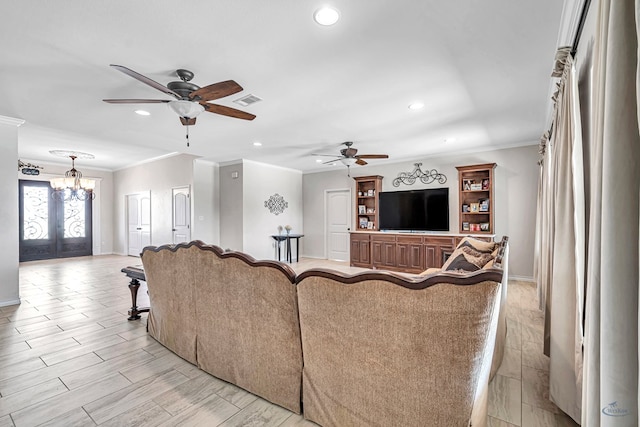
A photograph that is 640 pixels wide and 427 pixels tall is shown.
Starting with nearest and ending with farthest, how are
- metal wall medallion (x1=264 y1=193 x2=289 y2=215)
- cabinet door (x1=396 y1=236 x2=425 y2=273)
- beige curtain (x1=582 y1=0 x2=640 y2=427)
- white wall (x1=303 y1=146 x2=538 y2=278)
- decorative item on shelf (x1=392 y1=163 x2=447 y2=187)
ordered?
beige curtain (x1=582 y1=0 x2=640 y2=427) < white wall (x1=303 y1=146 x2=538 y2=278) < cabinet door (x1=396 y1=236 x2=425 y2=273) < decorative item on shelf (x1=392 y1=163 x2=447 y2=187) < metal wall medallion (x1=264 y1=193 x2=289 y2=215)

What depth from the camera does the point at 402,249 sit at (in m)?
6.13

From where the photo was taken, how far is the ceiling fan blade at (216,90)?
2.37 m

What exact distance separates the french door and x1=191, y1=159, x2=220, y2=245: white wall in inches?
175

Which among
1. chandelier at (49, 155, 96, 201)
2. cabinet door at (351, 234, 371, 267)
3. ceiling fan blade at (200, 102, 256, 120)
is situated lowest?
cabinet door at (351, 234, 371, 267)

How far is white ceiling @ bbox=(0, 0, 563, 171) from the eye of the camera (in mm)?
1931

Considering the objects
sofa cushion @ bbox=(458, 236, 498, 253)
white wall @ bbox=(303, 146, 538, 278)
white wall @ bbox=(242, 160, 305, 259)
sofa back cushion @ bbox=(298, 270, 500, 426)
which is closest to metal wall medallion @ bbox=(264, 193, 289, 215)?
white wall @ bbox=(242, 160, 305, 259)

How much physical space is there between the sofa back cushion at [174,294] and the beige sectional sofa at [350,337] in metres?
0.04

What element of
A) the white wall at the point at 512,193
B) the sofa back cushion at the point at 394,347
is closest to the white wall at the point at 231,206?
the white wall at the point at 512,193

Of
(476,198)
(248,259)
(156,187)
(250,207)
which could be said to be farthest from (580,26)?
(156,187)

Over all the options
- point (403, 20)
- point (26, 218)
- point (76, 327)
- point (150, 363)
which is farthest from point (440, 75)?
point (26, 218)

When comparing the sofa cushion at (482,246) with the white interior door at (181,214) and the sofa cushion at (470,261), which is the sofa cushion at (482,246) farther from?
the white interior door at (181,214)

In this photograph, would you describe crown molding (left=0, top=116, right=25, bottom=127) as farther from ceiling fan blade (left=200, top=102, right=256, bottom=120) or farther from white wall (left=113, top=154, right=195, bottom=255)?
ceiling fan blade (left=200, top=102, right=256, bottom=120)

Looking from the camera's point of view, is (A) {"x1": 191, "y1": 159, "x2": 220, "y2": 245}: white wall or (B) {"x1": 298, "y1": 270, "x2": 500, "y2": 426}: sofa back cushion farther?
(A) {"x1": 191, "y1": 159, "x2": 220, "y2": 245}: white wall

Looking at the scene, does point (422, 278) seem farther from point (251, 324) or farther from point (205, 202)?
point (205, 202)
